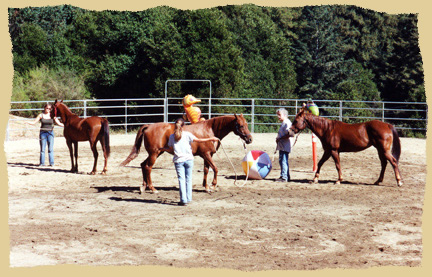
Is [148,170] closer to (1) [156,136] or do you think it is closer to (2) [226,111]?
(1) [156,136]

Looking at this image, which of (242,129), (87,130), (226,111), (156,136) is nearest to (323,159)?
(242,129)

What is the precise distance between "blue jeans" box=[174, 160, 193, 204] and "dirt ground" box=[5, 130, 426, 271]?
24 cm

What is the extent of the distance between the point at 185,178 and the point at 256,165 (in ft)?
8.63

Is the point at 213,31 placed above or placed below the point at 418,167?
above

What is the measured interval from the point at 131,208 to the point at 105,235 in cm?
166

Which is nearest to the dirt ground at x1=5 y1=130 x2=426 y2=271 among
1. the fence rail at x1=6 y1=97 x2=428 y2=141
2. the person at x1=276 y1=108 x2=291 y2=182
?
the person at x1=276 y1=108 x2=291 y2=182

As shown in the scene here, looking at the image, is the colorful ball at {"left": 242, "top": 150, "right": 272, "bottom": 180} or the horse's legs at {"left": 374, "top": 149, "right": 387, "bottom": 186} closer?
the horse's legs at {"left": 374, "top": 149, "right": 387, "bottom": 186}

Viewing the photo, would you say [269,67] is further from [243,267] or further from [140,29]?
[243,267]

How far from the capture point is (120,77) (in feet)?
92.7

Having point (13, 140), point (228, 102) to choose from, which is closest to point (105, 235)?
point (13, 140)

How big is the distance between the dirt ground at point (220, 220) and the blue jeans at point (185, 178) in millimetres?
238

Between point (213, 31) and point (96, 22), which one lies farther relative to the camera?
point (96, 22)

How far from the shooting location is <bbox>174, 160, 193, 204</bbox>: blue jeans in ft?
29.9

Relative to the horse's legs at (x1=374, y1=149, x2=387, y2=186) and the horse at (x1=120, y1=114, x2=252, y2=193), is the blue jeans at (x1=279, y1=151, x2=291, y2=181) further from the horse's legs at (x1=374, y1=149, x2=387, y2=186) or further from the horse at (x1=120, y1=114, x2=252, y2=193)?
the horse's legs at (x1=374, y1=149, x2=387, y2=186)
